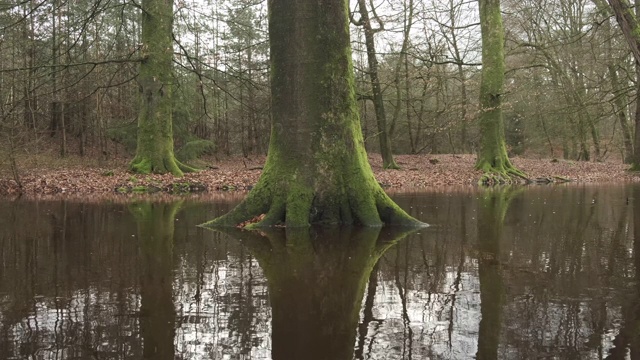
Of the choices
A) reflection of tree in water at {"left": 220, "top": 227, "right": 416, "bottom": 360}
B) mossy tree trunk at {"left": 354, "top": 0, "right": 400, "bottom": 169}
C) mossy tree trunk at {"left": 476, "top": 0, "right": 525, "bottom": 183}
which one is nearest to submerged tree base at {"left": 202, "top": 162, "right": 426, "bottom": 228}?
reflection of tree in water at {"left": 220, "top": 227, "right": 416, "bottom": 360}

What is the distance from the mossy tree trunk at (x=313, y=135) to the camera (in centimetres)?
700

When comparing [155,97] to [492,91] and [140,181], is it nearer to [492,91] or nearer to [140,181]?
[140,181]

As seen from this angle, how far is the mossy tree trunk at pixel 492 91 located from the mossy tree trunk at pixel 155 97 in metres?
11.1

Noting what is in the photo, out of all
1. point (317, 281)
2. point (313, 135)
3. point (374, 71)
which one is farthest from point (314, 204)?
point (374, 71)

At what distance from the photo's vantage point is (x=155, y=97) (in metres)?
17.2

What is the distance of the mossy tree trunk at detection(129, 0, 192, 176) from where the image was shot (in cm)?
1708

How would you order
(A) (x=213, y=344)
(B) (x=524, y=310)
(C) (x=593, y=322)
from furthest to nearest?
(B) (x=524, y=310) → (C) (x=593, y=322) → (A) (x=213, y=344)

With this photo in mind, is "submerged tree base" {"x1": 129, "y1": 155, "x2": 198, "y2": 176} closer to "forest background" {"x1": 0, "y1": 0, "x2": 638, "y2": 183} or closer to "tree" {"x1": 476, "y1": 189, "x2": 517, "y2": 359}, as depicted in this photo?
"forest background" {"x1": 0, "y1": 0, "x2": 638, "y2": 183}

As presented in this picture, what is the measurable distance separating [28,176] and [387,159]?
1488cm

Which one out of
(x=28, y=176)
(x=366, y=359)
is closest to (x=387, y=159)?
(x=28, y=176)

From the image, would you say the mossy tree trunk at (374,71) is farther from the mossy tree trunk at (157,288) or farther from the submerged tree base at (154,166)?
the mossy tree trunk at (157,288)

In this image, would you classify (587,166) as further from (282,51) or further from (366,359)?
(366,359)

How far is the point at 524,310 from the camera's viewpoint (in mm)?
3318

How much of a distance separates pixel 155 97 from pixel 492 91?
11957mm
